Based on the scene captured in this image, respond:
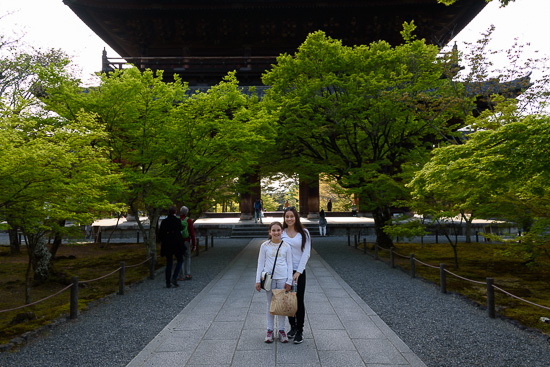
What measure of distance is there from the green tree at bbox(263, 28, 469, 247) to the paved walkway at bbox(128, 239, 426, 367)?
6.89 metres

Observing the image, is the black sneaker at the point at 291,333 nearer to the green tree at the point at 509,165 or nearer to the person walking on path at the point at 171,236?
the green tree at the point at 509,165

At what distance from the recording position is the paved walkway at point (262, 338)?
15.4 ft

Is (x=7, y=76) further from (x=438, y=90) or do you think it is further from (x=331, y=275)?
(x=438, y=90)

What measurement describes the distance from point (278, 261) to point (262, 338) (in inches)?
61.4

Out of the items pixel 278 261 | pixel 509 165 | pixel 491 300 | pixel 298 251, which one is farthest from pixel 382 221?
pixel 278 261

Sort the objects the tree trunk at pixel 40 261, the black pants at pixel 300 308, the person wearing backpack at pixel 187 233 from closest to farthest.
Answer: the black pants at pixel 300 308, the person wearing backpack at pixel 187 233, the tree trunk at pixel 40 261

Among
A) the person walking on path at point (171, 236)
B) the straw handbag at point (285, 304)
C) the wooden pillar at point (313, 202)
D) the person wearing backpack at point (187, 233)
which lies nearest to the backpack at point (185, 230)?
the person wearing backpack at point (187, 233)

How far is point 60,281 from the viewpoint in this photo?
10203mm

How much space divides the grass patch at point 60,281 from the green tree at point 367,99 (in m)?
8.46

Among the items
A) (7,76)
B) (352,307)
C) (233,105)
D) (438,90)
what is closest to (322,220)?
(438,90)

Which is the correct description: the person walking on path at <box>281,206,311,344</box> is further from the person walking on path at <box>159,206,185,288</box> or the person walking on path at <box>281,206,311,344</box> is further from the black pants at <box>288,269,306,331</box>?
the person walking on path at <box>159,206,185,288</box>

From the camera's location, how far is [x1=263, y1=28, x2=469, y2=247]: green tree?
13.2 meters

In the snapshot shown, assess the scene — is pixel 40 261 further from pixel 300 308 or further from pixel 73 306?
pixel 300 308

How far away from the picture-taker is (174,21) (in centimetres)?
2361
